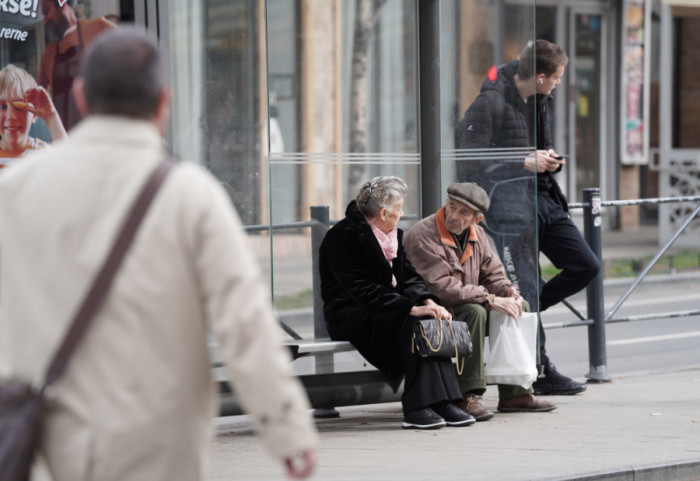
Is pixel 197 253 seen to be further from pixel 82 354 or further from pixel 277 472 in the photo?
pixel 277 472

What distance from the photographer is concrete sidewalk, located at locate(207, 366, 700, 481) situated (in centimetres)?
536

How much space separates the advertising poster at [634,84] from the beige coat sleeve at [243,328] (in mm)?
21012

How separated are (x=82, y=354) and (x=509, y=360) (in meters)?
4.53

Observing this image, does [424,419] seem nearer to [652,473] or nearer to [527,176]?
[652,473]

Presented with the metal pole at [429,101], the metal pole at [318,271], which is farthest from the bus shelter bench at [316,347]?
the metal pole at [429,101]

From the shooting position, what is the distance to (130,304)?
8.66 feet

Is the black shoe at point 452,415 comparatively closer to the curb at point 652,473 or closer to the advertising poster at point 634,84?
the curb at point 652,473

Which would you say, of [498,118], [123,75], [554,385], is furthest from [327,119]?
[123,75]

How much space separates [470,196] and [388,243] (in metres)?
0.53

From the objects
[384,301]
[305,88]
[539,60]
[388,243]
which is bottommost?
[384,301]

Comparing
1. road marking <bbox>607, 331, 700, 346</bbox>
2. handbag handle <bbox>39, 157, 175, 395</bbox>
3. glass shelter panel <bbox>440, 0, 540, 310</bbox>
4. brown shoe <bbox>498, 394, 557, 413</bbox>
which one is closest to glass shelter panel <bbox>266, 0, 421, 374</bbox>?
glass shelter panel <bbox>440, 0, 540, 310</bbox>

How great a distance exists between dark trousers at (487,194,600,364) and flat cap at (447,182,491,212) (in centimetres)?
77

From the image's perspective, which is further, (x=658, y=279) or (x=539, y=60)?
(x=658, y=279)

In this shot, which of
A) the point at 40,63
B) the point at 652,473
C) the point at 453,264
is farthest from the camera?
the point at 453,264
